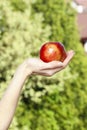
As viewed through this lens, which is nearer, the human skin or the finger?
the human skin

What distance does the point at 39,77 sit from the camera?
710cm

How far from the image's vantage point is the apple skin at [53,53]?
251 cm

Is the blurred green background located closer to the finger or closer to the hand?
the finger

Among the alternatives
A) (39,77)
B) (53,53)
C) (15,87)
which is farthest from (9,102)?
(39,77)

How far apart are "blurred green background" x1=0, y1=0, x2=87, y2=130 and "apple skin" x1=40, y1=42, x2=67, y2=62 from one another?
326 cm

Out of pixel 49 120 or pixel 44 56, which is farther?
pixel 49 120

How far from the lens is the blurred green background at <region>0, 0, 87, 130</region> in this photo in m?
6.92

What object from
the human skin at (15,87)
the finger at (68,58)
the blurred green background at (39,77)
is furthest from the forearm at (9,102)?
the blurred green background at (39,77)

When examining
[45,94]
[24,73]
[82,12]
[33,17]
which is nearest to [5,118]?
[24,73]

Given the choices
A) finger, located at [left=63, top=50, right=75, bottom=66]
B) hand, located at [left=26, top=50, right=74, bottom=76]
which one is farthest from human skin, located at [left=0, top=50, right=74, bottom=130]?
finger, located at [left=63, top=50, right=75, bottom=66]

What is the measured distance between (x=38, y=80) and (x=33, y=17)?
1.91 meters

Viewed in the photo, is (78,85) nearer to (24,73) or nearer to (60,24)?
(60,24)

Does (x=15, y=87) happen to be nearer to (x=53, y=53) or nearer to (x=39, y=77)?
(x=53, y=53)

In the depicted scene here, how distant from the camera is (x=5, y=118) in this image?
2.09m
